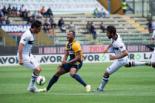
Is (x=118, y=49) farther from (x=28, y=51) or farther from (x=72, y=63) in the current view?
(x=28, y=51)

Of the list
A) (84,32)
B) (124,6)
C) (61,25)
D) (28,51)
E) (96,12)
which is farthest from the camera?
(96,12)

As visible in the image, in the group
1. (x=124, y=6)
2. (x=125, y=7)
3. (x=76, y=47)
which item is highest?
(x=76, y=47)

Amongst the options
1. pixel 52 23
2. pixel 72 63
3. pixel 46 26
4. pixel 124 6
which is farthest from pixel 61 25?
pixel 72 63

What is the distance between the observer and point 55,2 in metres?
57.9

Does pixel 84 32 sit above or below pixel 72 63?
below

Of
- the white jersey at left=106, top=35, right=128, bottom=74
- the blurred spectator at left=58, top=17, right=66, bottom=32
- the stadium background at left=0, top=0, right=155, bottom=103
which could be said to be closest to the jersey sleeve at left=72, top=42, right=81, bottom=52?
the white jersey at left=106, top=35, right=128, bottom=74

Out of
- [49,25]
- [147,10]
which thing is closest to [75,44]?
[49,25]

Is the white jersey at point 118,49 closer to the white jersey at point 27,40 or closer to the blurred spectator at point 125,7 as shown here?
the white jersey at point 27,40

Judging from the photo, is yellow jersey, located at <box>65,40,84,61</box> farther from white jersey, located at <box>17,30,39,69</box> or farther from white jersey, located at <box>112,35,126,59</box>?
white jersey, located at <box>17,30,39,69</box>

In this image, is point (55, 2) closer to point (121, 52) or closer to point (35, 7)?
point (35, 7)

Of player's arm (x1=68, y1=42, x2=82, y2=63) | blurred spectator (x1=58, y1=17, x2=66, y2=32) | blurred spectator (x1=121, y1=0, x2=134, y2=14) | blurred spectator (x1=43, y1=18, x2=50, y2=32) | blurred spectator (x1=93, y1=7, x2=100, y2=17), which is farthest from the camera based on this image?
blurred spectator (x1=93, y1=7, x2=100, y2=17)

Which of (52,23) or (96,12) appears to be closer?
(52,23)

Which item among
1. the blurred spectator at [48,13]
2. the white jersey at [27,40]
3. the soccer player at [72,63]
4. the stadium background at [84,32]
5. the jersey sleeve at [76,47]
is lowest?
the stadium background at [84,32]

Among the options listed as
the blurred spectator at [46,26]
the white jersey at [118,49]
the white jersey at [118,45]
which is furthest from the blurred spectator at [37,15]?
the white jersey at [118,45]
